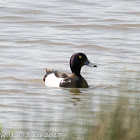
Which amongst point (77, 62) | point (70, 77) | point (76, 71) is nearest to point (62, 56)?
point (77, 62)

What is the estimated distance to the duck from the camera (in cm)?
1404

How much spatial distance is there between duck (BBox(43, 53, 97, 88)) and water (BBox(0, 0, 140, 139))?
0.18 m

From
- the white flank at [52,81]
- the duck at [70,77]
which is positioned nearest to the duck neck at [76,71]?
the duck at [70,77]

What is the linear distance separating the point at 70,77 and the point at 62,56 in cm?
261

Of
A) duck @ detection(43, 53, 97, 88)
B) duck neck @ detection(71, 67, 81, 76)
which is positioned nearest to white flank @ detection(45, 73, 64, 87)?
duck @ detection(43, 53, 97, 88)

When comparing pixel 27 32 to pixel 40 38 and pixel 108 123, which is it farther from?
pixel 108 123

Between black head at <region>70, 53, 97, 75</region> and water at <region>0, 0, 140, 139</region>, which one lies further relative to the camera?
black head at <region>70, 53, 97, 75</region>

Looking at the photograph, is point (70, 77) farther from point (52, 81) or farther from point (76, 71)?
point (52, 81)

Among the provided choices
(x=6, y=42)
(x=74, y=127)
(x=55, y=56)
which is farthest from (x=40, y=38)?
(x=74, y=127)

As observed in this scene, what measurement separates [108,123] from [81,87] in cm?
630

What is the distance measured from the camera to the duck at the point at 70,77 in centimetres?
1404

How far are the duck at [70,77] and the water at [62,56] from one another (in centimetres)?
18

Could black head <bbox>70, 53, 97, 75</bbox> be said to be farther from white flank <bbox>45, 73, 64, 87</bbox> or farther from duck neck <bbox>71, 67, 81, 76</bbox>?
white flank <bbox>45, 73, 64, 87</bbox>

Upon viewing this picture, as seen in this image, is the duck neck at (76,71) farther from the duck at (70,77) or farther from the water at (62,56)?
the water at (62,56)
